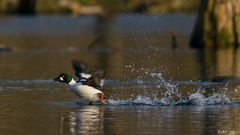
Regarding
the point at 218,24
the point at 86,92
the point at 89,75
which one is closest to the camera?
the point at 86,92

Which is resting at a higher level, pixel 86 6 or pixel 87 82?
pixel 86 6

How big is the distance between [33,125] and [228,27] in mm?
22169

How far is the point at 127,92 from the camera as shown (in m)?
21.4

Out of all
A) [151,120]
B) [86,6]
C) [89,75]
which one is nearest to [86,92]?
[89,75]

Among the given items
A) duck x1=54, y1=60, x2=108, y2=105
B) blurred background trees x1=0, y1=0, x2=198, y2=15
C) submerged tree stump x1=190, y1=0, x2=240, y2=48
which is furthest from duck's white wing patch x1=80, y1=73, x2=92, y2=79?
blurred background trees x1=0, y1=0, x2=198, y2=15

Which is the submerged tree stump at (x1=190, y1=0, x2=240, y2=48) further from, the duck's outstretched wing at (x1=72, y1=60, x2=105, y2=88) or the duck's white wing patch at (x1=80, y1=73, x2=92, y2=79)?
the duck's white wing patch at (x1=80, y1=73, x2=92, y2=79)

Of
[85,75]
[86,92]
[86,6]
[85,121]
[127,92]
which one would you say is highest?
[86,6]

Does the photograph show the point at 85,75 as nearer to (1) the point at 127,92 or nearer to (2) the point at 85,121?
(1) the point at 127,92

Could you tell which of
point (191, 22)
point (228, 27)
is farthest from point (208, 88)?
point (191, 22)

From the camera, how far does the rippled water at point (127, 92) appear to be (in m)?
15.7

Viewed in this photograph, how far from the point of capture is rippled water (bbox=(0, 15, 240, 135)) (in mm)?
15688

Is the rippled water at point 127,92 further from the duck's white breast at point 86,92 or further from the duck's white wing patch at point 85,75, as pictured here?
the duck's white wing patch at point 85,75

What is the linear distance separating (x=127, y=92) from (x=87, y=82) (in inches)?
95.4

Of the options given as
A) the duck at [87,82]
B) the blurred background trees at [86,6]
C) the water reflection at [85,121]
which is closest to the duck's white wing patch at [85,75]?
the duck at [87,82]
